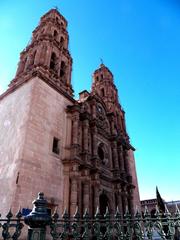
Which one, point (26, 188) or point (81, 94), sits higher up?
point (81, 94)

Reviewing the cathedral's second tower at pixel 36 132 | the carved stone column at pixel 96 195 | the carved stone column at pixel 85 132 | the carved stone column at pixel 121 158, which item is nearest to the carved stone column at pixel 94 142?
the carved stone column at pixel 85 132

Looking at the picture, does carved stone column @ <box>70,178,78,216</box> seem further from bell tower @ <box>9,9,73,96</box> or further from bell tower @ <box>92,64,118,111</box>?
bell tower @ <box>92,64,118,111</box>

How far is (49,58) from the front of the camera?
16984 mm

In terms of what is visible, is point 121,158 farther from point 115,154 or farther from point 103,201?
point 103,201

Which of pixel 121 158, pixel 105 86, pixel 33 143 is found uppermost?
pixel 105 86

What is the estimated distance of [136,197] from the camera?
21.6 m

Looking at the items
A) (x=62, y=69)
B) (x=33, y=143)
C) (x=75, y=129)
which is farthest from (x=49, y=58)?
(x=33, y=143)

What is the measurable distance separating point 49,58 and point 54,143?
26.9 ft

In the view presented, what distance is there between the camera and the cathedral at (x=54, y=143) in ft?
34.3

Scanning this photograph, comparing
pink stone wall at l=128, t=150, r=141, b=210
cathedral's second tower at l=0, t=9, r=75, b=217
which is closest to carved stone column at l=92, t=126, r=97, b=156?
cathedral's second tower at l=0, t=9, r=75, b=217

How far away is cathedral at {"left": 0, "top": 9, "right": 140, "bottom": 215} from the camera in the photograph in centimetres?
1046

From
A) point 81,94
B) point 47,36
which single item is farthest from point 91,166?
point 47,36

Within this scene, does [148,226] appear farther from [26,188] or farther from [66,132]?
[66,132]

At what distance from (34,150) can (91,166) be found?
4.86m
